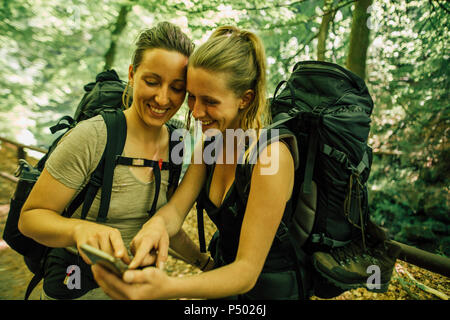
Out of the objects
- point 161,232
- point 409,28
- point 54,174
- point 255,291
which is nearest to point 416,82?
point 409,28

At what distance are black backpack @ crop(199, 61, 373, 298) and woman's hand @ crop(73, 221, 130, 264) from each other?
732mm

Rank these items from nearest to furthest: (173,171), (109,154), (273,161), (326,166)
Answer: (273,161) → (326,166) → (109,154) → (173,171)

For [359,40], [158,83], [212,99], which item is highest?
[359,40]

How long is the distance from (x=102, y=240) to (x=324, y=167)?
1.32 metres

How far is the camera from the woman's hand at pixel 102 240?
1168 millimetres

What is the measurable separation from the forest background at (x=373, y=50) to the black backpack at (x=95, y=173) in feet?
9.24

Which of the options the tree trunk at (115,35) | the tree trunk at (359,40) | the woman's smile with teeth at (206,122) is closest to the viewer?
the woman's smile with teeth at (206,122)

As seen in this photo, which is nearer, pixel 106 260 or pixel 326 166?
pixel 106 260

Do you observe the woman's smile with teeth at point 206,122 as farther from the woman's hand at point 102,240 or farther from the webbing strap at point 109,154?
the woman's hand at point 102,240

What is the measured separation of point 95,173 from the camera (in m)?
1.58

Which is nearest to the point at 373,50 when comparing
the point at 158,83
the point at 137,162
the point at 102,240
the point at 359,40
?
the point at 359,40

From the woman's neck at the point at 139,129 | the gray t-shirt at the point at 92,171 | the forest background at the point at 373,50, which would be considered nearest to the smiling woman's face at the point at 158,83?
the woman's neck at the point at 139,129

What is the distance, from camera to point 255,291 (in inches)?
65.0

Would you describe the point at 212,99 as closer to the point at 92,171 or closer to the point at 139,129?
the point at 139,129
